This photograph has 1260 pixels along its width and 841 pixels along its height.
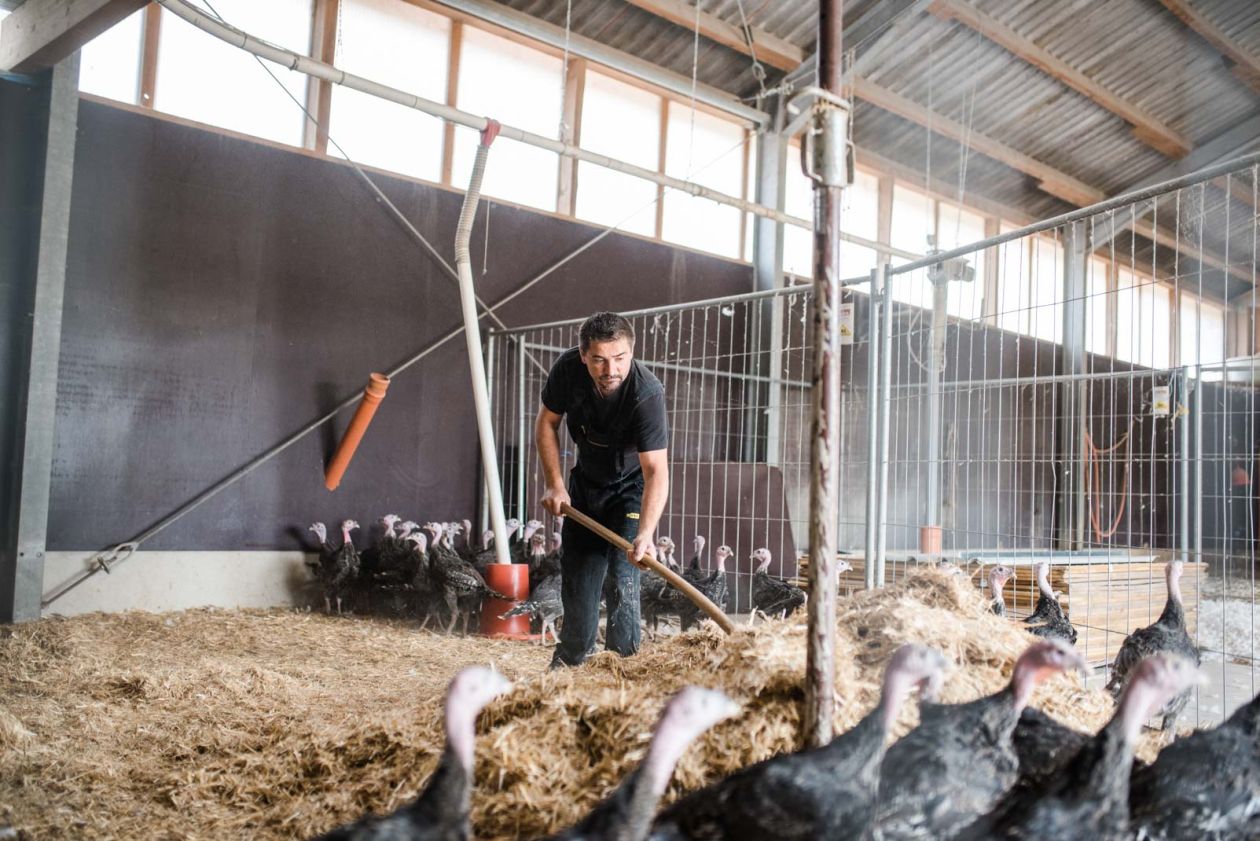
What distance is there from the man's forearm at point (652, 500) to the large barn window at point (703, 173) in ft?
18.7

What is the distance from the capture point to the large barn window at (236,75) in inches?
254

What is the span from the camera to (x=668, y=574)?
3559 mm

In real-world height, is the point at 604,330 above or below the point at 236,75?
below

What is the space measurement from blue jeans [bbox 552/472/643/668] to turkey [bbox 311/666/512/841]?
2.32 m

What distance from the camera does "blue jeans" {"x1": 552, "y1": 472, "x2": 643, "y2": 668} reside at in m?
4.18

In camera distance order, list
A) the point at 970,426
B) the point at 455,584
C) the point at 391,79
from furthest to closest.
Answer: the point at 970,426, the point at 391,79, the point at 455,584

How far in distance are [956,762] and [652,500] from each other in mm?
1910

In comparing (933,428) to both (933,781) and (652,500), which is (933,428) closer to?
(652,500)

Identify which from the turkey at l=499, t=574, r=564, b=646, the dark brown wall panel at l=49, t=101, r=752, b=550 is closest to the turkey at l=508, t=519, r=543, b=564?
the turkey at l=499, t=574, r=564, b=646

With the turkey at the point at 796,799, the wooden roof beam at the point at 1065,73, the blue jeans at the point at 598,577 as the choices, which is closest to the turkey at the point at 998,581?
the blue jeans at the point at 598,577

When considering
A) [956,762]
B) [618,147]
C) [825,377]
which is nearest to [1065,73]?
[618,147]

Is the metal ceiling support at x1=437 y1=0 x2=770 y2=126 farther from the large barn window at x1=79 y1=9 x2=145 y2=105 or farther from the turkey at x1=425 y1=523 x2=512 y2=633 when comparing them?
the turkey at x1=425 y1=523 x2=512 y2=633

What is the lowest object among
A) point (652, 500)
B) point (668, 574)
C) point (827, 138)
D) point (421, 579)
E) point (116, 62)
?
point (421, 579)

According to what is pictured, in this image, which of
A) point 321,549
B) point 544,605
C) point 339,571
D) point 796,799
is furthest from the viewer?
point 321,549
